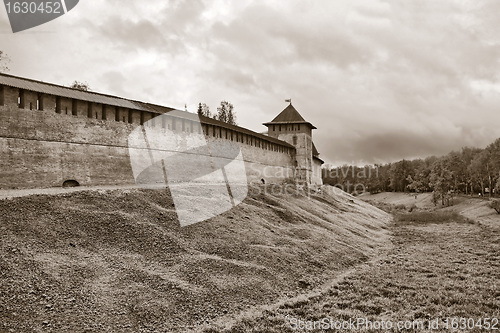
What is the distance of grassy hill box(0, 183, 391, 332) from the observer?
7.04m

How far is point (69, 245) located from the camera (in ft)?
30.3

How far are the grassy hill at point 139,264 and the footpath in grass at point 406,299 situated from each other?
647mm

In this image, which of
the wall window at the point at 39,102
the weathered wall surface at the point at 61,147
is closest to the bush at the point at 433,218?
the weathered wall surface at the point at 61,147

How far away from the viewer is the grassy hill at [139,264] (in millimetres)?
7043

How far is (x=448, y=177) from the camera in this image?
43.5 meters

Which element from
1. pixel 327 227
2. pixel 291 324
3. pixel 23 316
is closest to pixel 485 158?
pixel 327 227

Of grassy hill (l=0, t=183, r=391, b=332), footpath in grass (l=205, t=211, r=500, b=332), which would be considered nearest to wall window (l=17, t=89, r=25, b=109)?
grassy hill (l=0, t=183, r=391, b=332)

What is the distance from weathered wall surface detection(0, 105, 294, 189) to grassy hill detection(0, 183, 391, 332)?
317 centimetres

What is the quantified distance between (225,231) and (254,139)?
1694cm

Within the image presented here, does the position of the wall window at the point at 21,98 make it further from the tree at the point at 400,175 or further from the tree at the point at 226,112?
the tree at the point at 400,175

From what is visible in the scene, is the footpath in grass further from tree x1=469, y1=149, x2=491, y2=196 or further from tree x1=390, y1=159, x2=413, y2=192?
tree x1=390, y1=159, x2=413, y2=192

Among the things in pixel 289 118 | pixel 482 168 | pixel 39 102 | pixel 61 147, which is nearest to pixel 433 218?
pixel 289 118

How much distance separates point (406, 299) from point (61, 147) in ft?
46.3

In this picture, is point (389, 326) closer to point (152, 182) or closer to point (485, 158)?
point (152, 182)
